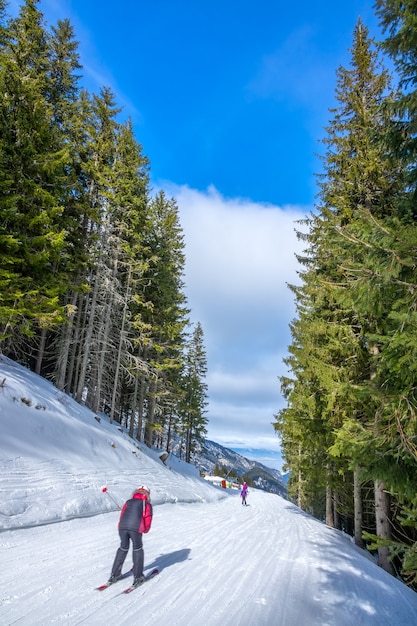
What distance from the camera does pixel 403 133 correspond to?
6465mm

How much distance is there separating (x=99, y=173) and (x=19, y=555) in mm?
18326

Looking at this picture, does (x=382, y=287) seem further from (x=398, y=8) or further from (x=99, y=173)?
(x=99, y=173)

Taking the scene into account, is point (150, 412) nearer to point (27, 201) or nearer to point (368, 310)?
point (27, 201)

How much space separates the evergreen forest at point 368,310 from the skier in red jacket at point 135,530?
3632 mm

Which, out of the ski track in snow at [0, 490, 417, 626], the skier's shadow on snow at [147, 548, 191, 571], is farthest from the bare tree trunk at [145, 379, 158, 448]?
the skier's shadow on snow at [147, 548, 191, 571]

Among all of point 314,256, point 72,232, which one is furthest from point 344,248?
point 72,232

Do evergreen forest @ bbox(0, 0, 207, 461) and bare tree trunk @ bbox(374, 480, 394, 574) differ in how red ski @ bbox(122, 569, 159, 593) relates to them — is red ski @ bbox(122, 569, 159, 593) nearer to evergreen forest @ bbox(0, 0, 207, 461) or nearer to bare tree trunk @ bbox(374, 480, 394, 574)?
bare tree trunk @ bbox(374, 480, 394, 574)

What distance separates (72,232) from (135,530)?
50.9ft

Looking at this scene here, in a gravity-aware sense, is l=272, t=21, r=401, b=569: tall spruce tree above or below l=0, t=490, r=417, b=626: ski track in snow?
above

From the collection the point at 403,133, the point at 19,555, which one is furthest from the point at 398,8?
the point at 19,555

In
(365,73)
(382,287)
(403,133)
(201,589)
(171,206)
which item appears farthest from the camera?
(171,206)

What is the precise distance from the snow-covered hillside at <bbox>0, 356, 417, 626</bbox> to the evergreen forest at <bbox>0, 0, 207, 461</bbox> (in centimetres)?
420

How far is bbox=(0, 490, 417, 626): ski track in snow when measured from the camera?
426 cm

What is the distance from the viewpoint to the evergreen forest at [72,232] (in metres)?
13.0
